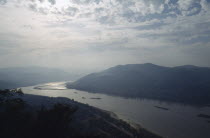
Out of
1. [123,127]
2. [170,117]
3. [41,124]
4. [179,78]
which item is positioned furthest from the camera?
[179,78]

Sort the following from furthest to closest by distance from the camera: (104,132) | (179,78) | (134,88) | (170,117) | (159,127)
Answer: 1. (179,78)
2. (134,88)
3. (170,117)
4. (159,127)
5. (104,132)

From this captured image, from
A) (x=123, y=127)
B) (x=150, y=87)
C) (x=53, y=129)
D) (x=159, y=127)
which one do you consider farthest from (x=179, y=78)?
(x=53, y=129)

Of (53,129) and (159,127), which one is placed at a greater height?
(53,129)

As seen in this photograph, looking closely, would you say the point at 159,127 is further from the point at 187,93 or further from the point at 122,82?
the point at 122,82

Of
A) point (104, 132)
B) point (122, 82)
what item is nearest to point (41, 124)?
point (104, 132)

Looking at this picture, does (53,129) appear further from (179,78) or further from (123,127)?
(179,78)

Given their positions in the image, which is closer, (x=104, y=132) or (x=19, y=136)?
(x=19, y=136)
